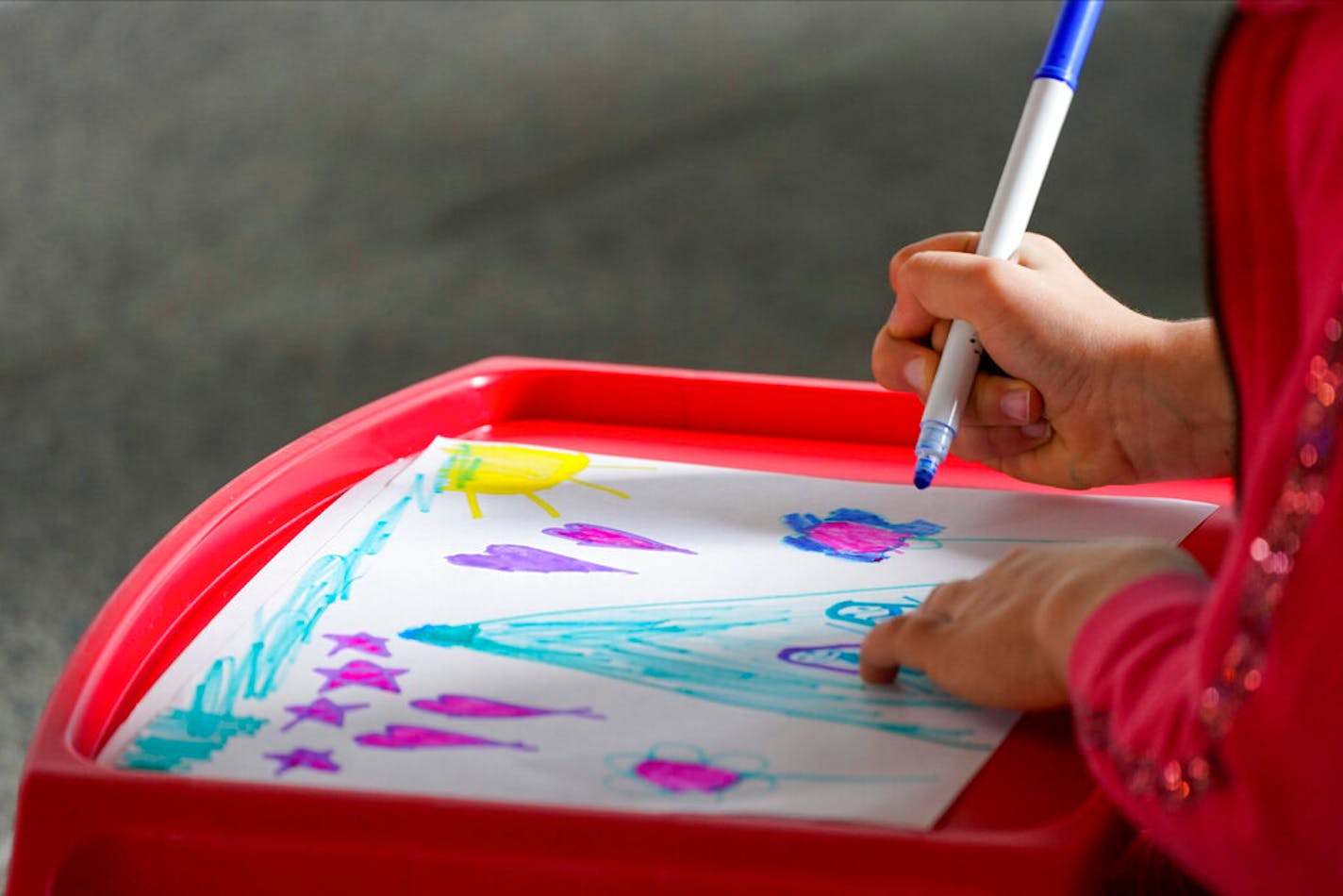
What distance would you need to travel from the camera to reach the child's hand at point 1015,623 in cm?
42

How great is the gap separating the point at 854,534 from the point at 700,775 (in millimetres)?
215

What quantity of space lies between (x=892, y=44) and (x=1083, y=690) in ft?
6.65

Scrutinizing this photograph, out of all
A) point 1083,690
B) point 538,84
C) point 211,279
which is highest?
point 538,84

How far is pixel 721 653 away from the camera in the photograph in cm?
51

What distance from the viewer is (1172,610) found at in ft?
1.28

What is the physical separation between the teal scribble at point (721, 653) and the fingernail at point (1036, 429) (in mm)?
139

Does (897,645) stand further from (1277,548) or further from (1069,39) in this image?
(1069,39)

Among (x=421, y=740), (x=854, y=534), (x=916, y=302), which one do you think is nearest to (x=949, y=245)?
(x=916, y=302)

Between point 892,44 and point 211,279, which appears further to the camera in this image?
point 892,44

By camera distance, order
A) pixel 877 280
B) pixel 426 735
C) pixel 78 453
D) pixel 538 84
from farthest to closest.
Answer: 1. pixel 538 84
2. pixel 877 280
3. pixel 78 453
4. pixel 426 735

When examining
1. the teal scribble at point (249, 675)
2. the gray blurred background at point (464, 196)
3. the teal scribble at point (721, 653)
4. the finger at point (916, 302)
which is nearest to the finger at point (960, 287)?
the finger at point (916, 302)

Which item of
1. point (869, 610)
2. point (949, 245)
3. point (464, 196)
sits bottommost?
point (869, 610)

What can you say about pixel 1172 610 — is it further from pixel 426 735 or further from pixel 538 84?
pixel 538 84

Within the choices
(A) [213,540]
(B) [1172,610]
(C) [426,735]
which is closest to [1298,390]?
(B) [1172,610]
